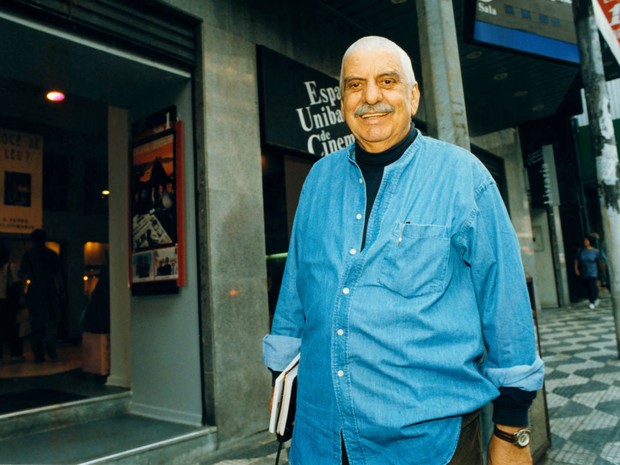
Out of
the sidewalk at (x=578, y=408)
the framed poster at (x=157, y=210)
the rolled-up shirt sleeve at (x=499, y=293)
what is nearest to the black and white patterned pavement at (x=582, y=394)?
the sidewalk at (x=578, y=408)

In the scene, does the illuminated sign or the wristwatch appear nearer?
the wristwatch

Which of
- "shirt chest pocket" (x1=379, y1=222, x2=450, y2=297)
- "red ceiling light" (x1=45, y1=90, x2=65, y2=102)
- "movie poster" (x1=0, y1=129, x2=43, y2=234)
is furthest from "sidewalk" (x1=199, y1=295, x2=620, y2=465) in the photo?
"movie poster" (x1=0, y1=129, x2=43, y2=234)

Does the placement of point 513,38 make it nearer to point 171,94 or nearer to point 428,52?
point 428,52

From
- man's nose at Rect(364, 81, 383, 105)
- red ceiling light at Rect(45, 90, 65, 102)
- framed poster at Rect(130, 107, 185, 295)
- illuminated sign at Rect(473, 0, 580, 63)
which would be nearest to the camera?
man's nose at Rect(364, 81, 383, 105)

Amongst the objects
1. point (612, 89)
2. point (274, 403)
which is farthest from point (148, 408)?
point (612, 89)

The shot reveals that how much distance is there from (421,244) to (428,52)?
1812 mm

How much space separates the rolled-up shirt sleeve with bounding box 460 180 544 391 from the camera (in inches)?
50.9

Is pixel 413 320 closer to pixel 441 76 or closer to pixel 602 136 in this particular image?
pixel 441 76

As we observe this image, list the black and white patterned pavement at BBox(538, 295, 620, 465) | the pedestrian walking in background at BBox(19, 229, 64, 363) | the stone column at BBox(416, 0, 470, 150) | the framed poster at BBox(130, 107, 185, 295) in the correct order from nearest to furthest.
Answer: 1. the stone column at BBox(416, 0, 470, 150)
2. the black and white patterned pavement at BBox(538, 295, 620, 465)
3. the framed poster at BBox(130, 107, 185, 295)
4. the pedestrian walking in background at BBox(19, 229, 64, 363)

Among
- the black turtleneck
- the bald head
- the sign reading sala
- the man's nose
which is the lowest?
the black turtleneck

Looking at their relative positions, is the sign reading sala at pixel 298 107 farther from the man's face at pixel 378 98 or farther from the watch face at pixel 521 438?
the watch face at pixel 521 438

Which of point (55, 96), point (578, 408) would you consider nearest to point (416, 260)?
point (578, 408)

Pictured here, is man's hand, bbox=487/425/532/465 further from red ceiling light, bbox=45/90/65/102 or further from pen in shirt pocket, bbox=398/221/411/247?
red ceiling light, bbox=45/90/65/102

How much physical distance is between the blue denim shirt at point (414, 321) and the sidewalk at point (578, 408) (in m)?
2.40
